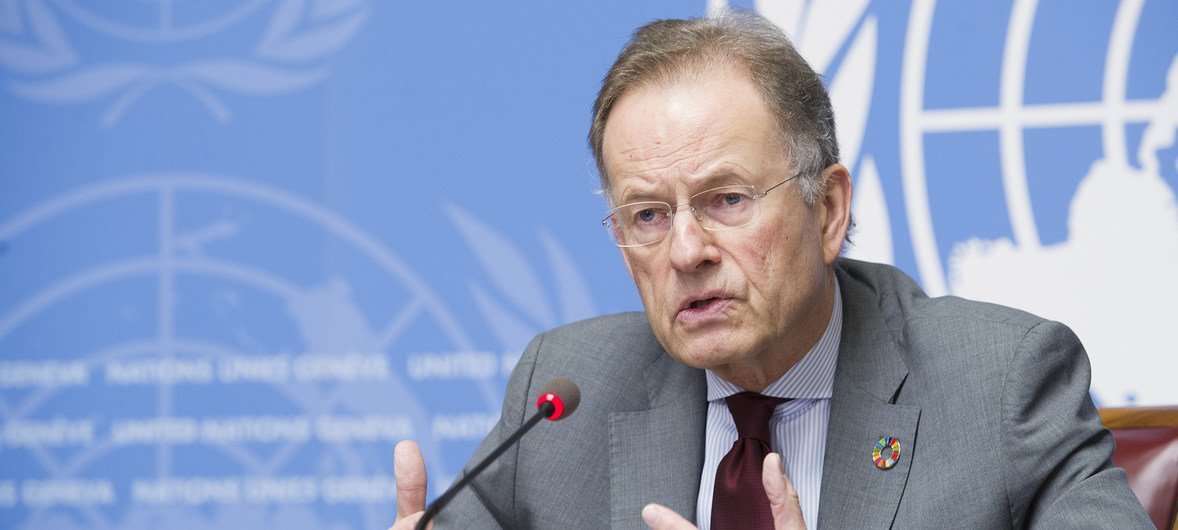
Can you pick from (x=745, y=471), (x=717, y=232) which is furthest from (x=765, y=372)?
(x=717, y=232)

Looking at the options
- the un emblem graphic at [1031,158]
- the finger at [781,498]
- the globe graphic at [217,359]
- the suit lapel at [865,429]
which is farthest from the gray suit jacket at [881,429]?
the globe graphic at [217,359]

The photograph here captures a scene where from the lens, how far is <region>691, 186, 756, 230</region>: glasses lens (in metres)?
1.73

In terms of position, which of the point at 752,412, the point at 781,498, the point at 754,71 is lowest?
the point at 781,498

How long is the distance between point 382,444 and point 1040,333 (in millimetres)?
1988

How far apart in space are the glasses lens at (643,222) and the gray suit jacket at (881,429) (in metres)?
0.31

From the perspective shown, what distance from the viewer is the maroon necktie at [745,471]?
1.72 metres

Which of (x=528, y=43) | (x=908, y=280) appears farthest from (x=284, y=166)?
(x=908, y=280)

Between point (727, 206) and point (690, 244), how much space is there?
0.34 feet

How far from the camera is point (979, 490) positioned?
1562 millimetres

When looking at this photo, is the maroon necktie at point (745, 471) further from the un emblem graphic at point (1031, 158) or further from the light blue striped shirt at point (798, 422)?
the un emblem graphic at point (1031, 158)

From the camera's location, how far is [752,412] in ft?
5.98

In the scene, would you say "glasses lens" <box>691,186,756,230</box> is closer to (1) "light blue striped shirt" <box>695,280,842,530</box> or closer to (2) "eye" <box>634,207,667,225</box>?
(2) "eye" <box>634,207,667,225</box>

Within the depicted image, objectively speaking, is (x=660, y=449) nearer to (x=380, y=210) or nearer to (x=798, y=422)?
(x=798, y=422)

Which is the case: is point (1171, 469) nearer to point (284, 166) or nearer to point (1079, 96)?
point (1079, 96)
